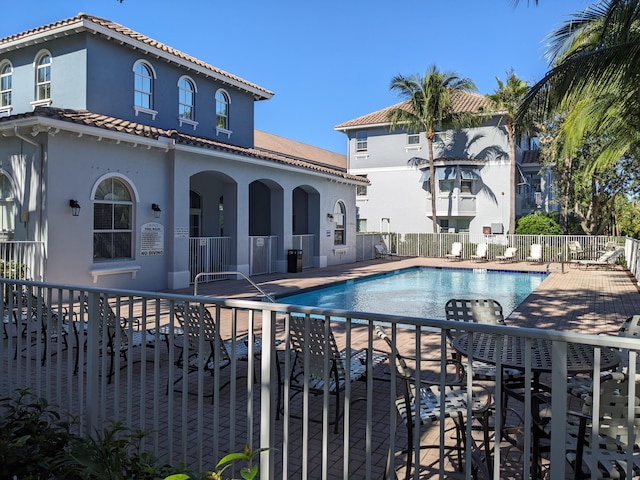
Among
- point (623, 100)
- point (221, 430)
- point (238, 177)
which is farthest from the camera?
point (238, 177)

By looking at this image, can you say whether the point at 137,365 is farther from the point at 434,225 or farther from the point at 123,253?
the point at 434,225

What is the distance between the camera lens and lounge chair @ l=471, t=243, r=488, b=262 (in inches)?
1055

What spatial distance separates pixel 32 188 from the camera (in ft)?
39.8

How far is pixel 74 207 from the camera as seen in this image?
1234 cm

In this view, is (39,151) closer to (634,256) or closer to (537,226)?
(634,256)

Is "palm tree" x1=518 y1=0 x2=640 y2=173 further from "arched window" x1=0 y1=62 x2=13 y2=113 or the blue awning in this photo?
the blue awning

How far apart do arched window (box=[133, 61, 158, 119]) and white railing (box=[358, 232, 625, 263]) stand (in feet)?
46.1

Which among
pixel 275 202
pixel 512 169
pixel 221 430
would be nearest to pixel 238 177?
pixel 275 202

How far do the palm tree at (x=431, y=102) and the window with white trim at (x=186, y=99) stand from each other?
15234mm

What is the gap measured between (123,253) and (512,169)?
79.5 feet

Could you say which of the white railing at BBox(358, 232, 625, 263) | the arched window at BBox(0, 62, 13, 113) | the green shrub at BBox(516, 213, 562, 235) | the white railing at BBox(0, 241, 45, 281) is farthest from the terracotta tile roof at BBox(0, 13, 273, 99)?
the green shrub at BBox(516, 213, 562, 235)

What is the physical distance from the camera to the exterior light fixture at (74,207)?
40.3 ft

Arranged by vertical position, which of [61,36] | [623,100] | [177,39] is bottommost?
[623,100]

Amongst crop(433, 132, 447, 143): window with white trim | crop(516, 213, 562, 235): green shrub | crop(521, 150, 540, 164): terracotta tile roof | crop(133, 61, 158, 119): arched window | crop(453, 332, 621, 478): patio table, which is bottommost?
crop(453, 332, 621, 478): patio table
